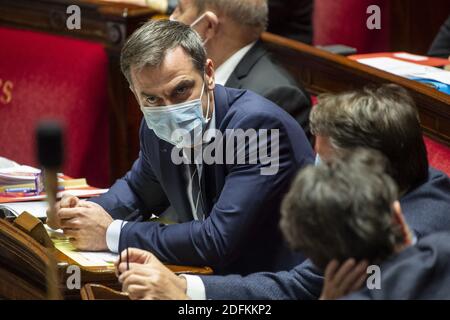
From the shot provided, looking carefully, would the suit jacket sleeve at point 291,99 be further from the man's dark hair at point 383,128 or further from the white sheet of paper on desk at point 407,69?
the man's dark hair at point 383,128

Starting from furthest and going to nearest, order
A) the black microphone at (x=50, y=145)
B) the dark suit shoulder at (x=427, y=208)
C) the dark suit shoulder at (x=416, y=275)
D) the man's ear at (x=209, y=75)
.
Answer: the man's ear at (x=209, y=75)
the dark suit shoulder at (x=427, y=208)
the dark suit shoulder at (x=416, y=275)
the black microphone at (x=50, y=145)

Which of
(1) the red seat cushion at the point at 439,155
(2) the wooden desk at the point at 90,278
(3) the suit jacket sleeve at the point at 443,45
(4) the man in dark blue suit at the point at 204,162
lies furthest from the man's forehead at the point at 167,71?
(3) the suit jacket sleeve at the point at 443,45

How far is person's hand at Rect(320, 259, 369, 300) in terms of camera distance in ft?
5.98

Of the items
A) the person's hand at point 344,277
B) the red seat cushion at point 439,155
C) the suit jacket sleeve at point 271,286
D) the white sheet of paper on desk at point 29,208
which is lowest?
the suit jacket sleeve at point 271,286

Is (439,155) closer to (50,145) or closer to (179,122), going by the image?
(179,122)

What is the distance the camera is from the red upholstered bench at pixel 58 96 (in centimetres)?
434

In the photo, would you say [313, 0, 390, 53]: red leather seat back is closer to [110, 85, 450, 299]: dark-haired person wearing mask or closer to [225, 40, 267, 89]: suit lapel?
[225, 40, 267, 89]: suit lapel

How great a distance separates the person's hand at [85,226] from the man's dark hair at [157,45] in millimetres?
405

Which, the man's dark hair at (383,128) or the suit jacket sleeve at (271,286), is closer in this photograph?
the man's dark hair at (383,128)

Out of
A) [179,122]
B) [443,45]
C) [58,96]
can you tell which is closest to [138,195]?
[179,122]

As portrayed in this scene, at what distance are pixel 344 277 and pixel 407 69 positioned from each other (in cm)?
190

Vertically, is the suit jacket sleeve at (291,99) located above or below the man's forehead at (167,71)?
below

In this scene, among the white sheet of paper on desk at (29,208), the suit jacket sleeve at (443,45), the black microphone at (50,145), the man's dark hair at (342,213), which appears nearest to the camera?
the black microphone at (50,145)

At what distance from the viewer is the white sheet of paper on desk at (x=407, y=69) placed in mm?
3439
